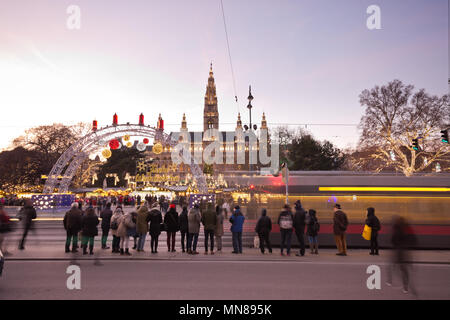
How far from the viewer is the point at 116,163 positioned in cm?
8462

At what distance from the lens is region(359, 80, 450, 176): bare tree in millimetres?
32062

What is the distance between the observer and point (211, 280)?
7.52 metres

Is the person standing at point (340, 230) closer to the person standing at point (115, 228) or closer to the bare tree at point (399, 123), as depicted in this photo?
the person standing at point (115, 228)

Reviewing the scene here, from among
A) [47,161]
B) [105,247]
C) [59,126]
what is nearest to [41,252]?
[105,247]

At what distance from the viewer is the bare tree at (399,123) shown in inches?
1262

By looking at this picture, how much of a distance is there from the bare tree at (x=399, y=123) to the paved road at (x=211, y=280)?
1047 inches

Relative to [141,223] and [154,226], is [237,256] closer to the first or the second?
[154,226]

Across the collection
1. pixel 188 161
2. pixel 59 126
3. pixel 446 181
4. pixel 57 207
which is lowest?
pixel 57 207

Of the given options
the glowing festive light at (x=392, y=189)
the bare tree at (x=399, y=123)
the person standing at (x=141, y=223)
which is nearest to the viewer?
the person standing at (x=141, y=223)

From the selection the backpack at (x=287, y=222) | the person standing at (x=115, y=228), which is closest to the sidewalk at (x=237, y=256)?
the person standing at (x=115, y=228)

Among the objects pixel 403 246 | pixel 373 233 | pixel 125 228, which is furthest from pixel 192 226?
pixel 403 246
